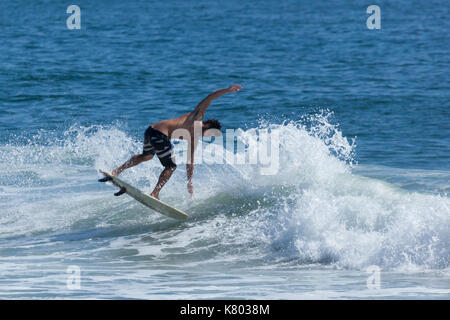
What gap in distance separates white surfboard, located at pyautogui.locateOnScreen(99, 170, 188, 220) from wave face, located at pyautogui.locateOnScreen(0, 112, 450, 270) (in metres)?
0.24

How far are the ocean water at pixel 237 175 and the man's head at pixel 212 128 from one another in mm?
1439

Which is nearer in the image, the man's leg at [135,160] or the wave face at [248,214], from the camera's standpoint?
the wave face at [248,214]

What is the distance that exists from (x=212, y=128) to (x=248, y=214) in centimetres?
188

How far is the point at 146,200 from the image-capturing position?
9.58 meters

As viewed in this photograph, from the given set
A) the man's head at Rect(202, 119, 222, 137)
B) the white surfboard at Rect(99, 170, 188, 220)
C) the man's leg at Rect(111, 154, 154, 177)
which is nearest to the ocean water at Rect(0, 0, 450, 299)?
the white surfboard at Rect(99, 170, 188, 220)

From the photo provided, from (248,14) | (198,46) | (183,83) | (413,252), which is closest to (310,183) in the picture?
(413,252)

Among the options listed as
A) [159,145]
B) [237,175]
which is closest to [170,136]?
[159,145]

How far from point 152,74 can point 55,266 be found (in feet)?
55.9

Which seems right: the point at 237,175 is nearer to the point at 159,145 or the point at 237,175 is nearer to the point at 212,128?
the point at 159,145

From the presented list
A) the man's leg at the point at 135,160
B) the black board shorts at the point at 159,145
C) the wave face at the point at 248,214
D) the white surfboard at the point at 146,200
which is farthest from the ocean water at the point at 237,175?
the black board shorts at the point at 159,145

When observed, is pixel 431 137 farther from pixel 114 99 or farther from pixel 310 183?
pixel 114 99

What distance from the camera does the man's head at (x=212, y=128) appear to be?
339 inches

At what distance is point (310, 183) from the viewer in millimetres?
10562

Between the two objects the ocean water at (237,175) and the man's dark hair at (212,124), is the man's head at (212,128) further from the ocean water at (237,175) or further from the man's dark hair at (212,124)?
the ocean water at (237,175)
